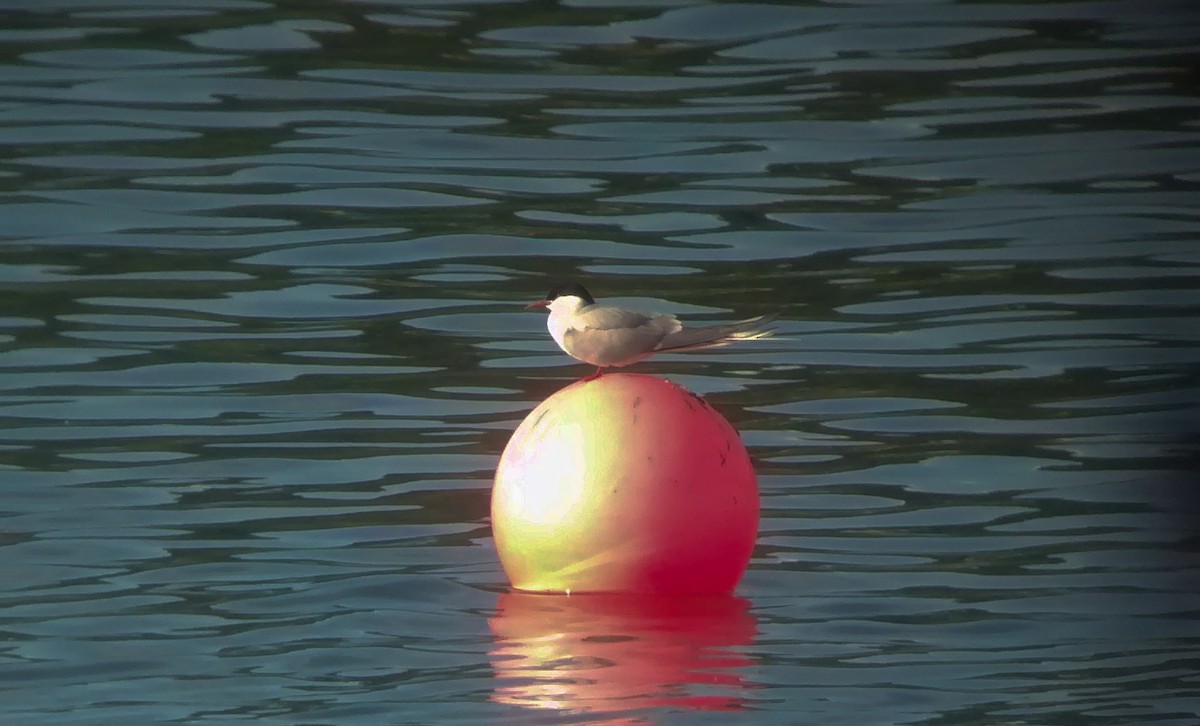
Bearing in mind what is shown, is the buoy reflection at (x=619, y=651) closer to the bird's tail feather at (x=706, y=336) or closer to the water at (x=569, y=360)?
the water at (x=569, y=360)

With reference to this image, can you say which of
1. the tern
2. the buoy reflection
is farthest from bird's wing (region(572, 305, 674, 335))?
the buoy reflection

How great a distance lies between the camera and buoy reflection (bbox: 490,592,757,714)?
6.32 meters

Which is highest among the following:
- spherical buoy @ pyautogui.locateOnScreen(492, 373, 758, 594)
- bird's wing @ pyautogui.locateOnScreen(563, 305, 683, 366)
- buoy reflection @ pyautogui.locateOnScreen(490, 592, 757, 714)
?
bird's wing @ pyautogui.locateOnScreen(563, 305, 683, 366)

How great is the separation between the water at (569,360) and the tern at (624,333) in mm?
963

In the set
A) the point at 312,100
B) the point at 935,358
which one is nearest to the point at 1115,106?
the point at 935,358

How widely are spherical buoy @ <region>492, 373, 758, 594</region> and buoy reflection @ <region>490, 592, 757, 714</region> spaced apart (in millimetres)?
101

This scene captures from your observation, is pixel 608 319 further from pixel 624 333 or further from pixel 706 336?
pixel 706 336

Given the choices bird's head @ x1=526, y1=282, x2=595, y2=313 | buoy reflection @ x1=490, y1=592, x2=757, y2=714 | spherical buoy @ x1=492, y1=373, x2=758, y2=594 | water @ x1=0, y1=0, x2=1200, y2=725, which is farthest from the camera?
bird's head @ x1=526, y1=282, x2=595, y2=313

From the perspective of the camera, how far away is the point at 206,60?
15992 millimetres

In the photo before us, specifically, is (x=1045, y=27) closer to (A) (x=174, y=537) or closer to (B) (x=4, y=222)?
(B) (x=4, y=222)

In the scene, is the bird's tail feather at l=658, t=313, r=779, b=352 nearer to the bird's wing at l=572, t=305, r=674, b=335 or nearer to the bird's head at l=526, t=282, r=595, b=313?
the bird's wing at l=572, t=305, r=674, b=335

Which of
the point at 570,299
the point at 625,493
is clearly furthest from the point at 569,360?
the point at 625,493

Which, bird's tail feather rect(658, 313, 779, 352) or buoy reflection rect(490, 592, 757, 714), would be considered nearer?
buoy reflection rect(490, 592, 757, 714)

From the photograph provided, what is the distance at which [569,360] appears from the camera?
38.2 ft
